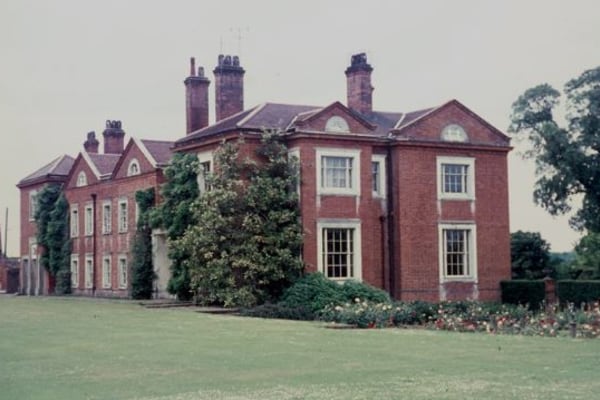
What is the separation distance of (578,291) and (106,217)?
930 inches

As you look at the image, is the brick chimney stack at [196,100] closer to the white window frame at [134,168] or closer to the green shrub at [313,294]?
the white window frame at [134,168]

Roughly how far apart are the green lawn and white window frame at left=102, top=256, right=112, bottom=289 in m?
22.2

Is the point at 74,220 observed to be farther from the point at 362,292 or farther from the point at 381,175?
the point at 362,292

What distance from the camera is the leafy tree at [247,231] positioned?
116ft

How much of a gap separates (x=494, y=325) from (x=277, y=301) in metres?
10.6

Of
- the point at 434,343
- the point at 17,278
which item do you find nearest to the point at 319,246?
the point at 434,343

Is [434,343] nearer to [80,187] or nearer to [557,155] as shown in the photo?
[557,155]

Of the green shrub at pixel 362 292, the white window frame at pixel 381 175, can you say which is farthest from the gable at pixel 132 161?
the green shrub at pixel 362 292

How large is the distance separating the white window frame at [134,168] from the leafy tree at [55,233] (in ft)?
27.6

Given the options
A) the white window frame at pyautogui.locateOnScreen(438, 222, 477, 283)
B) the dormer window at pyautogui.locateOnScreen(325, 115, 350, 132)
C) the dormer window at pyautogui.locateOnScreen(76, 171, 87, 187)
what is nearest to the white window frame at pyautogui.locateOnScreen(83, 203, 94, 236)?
the dormer window at pyautogui.locateOnScreen(76, 171, 87, 187)

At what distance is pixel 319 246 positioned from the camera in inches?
1437

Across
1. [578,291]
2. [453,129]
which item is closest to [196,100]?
[453,129]

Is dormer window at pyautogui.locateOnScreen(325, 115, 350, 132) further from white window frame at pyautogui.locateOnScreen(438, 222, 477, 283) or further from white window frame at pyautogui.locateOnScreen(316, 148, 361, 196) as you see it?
white window frame at pyautogui.locateOnScreen(438, 222, 477, 283)

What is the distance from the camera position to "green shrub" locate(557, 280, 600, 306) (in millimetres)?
36906
